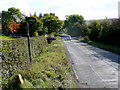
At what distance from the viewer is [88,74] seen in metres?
8.41

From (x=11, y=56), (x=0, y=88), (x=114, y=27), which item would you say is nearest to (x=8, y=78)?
(x=0, y=88)

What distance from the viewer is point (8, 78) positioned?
242 inches

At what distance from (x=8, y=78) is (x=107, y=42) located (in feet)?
72.0

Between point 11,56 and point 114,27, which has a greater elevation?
point 114,27

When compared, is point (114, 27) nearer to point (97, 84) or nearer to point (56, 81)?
point (97, 84)

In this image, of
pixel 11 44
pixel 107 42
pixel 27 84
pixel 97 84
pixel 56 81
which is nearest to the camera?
pixel 27 84

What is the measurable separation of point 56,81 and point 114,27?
19380mm

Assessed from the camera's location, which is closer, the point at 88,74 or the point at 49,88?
the point at 49,88

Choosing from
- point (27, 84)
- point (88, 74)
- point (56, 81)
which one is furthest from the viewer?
point (88, 74)

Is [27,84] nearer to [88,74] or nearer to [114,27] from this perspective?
[88,74]

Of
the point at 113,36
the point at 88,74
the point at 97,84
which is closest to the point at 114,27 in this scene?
the point at 113,36

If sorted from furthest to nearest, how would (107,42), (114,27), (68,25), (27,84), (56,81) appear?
(68,25) < (107,42) < (114,27) < (56,81) < (27,84)

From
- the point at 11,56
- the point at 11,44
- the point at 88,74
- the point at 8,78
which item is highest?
the point at 11,44

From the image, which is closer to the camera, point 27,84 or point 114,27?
point 27,84
